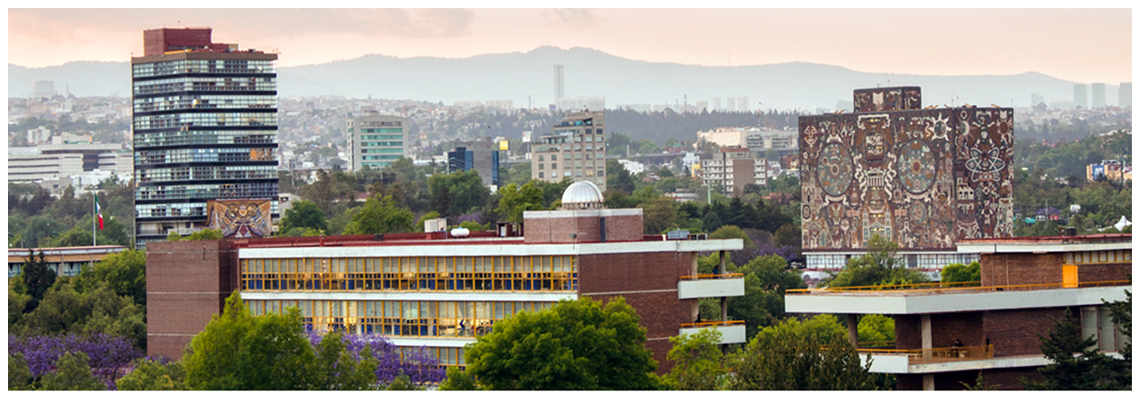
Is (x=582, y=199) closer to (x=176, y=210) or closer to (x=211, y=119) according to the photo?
(x=211, y=119)

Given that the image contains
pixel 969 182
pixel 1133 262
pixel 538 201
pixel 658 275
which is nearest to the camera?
pixel 1133 262

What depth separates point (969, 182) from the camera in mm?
194500

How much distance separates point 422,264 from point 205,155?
99.2 metres

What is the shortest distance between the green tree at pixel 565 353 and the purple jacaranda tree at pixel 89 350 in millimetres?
28945

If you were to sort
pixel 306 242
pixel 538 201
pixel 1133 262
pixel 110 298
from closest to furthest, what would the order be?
pixel 1133 262
pixel 306 242
pixel 110 298
pixel 538 201

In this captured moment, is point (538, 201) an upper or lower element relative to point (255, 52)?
lower

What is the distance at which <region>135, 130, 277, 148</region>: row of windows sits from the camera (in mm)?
175375

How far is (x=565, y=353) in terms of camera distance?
6488 centimetres

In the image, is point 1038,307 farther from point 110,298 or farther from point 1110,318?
point 110,298

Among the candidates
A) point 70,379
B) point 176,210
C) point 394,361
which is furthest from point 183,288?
point 176,210

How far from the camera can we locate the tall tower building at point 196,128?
174 meters

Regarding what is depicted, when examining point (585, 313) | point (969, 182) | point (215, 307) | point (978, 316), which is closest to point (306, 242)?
point (215, 307)

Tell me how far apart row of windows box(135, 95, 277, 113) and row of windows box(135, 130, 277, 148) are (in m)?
2.82

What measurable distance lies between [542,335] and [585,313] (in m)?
3.88
